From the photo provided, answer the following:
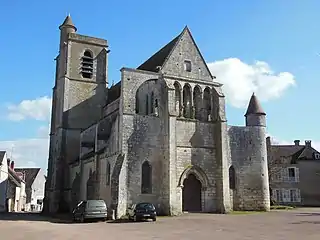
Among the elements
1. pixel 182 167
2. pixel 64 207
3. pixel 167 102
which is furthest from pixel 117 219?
pixel 64 207

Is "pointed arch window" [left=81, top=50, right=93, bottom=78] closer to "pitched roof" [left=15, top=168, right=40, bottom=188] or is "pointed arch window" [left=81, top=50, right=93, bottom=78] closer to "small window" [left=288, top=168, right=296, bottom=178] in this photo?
"small window" [left=288, top=168, right=296, bottom=178]

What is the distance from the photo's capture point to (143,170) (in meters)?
30.8

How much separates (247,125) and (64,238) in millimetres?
25003

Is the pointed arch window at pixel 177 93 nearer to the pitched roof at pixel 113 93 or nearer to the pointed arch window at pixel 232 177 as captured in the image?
the pointed arch window at pixel 232 177

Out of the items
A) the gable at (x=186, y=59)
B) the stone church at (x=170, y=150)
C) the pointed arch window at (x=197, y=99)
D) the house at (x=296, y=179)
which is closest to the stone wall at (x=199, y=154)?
the stone church at (x=170, y=150)

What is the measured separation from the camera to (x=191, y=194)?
109 feet

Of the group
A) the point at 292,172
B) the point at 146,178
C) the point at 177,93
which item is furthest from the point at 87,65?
the point at 292,172

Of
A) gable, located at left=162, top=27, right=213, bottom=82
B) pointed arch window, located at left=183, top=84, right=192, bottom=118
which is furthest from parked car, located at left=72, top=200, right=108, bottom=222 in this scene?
gable, located at left=162, top=27, right=213, bottom=82

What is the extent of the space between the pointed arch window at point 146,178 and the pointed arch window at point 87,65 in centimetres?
1729

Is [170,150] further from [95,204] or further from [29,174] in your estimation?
[29,174]

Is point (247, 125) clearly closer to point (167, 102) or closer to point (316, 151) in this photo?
point (167, 102)

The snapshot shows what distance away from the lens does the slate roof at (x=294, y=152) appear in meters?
54.0

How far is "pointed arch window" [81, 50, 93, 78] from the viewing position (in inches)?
1731

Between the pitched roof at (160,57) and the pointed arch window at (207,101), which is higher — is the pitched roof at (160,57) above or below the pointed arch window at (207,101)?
above
